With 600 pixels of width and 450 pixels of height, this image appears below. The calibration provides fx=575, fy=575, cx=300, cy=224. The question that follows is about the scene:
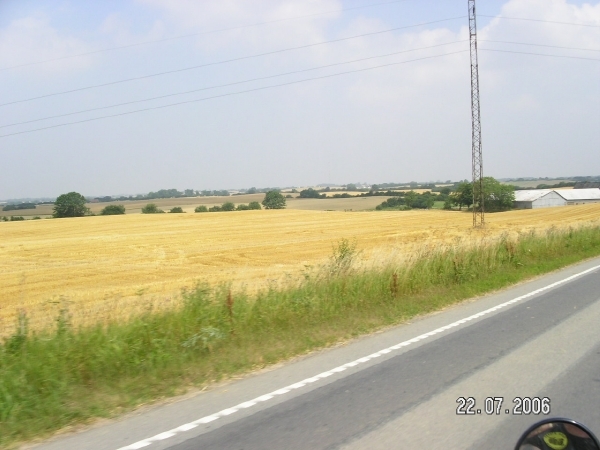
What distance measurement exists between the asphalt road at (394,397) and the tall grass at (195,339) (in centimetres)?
62

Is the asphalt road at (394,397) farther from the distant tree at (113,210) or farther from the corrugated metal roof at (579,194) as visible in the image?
the corrugated metal roof at (579,194)

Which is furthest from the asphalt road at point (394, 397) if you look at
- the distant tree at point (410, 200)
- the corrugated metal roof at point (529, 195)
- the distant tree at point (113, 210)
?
the distant tree at point (410, 200)

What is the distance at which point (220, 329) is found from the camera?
9.82 metres

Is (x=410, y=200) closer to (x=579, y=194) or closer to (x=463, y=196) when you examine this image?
(x=463, y=196)

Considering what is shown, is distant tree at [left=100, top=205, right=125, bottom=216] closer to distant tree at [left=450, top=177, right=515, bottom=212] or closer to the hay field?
the hay field

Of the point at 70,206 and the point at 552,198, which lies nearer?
the point at 70,206

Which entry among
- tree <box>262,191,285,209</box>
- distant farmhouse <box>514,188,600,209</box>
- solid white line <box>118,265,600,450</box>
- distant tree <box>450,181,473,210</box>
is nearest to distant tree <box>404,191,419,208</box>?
distant tree <box>450,181,473,210</box>

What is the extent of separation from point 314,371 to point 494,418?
2.66 m

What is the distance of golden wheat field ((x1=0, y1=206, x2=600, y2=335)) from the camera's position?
614 inches

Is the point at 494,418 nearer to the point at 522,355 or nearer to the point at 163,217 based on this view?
the point at 522,355

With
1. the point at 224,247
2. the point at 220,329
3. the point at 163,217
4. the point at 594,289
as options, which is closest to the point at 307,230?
the point at 224,247

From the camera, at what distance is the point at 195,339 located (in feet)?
29.1

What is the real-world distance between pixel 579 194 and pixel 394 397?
339ft

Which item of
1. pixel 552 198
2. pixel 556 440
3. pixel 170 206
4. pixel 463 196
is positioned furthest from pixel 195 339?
pixel 552 198
